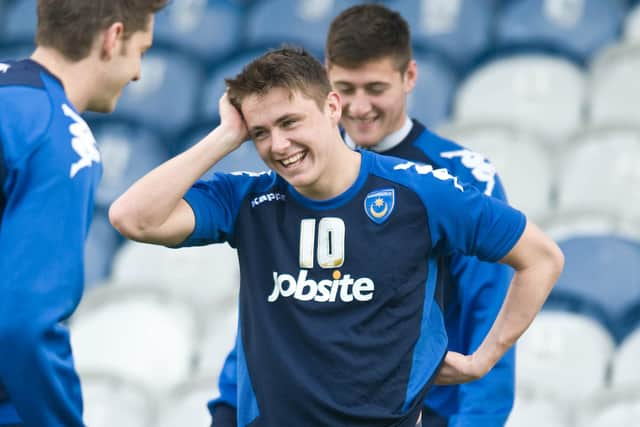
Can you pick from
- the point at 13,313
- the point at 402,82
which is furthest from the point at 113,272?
the point at 13,313

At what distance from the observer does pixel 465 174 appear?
10.1 feet

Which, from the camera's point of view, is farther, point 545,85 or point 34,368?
point 545,85

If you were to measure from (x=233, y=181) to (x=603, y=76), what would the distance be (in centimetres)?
359

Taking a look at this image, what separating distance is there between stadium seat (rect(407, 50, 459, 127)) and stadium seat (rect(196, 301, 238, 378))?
1552 millimetres

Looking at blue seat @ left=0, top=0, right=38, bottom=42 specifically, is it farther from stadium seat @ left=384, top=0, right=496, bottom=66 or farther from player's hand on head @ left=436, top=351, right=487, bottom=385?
player's hand on head @ left=436, top=351, right=487, bottom=385

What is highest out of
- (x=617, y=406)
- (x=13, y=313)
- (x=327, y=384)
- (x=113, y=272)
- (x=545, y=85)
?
(x=13, y=313)

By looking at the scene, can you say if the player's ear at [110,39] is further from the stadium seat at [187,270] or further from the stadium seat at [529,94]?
the stadium seat at [529,94]

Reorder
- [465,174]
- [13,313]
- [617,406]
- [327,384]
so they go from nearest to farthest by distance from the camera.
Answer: [13,313]
[327,384]
[465,174]
[617,406]

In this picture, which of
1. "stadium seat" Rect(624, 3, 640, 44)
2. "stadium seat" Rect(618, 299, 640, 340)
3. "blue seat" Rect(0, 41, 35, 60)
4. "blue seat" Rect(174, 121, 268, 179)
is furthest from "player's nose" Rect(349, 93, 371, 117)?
"blue seat" Rect(0, 41, 35, 60)

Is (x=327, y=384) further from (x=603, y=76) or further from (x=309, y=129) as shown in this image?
(x=603, y=76)

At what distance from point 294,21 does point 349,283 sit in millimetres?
4351

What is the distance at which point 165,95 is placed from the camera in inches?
258

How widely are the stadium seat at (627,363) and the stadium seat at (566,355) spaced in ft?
0.21

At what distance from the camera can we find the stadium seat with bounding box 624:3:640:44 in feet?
20.3
